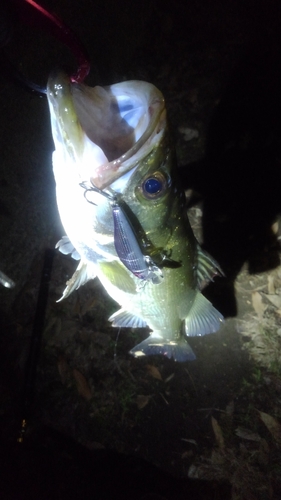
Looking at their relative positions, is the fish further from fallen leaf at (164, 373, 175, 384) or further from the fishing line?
fallen leaf at (164, 373, 175, 384)

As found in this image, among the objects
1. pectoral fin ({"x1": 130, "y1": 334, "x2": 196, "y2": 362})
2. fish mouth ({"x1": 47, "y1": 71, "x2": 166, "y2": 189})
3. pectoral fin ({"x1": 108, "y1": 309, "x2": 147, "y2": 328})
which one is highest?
fish mouth ({"x1": 47, "y1": 71, "x2": 166, "y2": 189})

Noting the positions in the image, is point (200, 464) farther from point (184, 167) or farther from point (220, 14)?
point (220, 14)

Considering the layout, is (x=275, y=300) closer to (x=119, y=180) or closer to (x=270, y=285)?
(x=270, y=285)

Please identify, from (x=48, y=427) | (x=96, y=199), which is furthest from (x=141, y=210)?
(x=48, y=427)

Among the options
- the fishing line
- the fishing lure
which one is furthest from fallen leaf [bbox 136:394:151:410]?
the fishing line

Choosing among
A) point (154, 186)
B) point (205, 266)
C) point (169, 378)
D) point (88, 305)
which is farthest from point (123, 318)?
point (169, 378)

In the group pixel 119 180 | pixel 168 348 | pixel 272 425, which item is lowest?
pixel 272 425

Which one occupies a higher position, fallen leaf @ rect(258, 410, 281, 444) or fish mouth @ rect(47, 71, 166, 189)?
fish mouth @ rect(47, 71, 166, 189)
